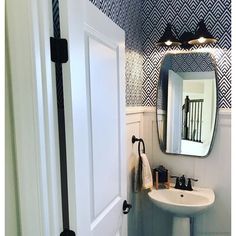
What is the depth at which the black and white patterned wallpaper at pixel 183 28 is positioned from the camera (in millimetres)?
1864

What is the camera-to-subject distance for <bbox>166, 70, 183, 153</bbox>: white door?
206 cm

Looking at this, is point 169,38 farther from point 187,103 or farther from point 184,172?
point 184,172

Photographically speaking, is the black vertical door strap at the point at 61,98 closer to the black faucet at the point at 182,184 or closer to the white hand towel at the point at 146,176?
the white hand towel at the point at 146,176

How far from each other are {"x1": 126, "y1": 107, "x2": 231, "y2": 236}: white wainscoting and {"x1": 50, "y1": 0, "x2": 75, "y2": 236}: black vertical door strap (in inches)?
39.6

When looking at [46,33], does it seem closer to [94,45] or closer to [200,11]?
[94,45]

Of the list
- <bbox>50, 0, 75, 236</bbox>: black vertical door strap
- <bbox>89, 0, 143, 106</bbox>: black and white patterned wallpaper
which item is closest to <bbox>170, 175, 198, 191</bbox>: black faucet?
<bbox>89, 0, 143, 106</bbox>: black and white patterned wallpaper

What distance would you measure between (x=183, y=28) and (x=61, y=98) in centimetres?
156

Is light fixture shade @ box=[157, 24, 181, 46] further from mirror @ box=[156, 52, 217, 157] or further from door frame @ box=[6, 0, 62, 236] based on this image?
door frame @ box=[6, 0, 62, 236]

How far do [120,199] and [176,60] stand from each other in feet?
4.36

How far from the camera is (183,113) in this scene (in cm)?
204

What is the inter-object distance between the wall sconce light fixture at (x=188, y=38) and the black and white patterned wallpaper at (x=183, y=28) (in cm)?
6

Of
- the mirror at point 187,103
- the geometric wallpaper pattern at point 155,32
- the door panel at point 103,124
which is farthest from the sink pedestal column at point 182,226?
the geometric wallpaper pattern at point 155,32

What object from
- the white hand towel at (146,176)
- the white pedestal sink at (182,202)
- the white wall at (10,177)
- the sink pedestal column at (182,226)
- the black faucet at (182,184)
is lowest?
the sink pedestal column at (182,226)

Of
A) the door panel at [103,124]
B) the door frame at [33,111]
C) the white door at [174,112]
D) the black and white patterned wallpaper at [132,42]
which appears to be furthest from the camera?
the white door at [174,112]
